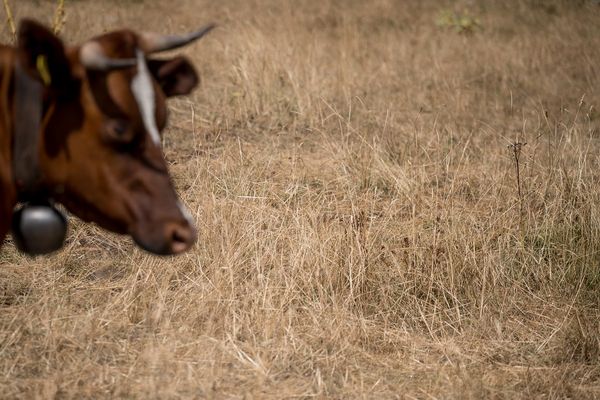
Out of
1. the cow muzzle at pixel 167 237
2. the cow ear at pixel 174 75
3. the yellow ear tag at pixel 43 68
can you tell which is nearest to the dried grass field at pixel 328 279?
the cow muzzle at pixel 167 237

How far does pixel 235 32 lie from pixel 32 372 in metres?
5.69

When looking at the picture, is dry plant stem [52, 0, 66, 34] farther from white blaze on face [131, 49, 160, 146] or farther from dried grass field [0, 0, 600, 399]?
white blaze on face [131, 49, 160, 146]

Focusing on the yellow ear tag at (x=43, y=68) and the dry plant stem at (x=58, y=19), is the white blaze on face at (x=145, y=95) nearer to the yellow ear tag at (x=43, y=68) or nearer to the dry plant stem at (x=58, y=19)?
the yellow ear tag at (x=43, y=68)

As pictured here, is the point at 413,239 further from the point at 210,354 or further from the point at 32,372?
the point at 32,372

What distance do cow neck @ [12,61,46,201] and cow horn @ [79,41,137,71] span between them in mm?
155

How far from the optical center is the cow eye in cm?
250

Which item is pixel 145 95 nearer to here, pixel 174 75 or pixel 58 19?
pixel 174 75

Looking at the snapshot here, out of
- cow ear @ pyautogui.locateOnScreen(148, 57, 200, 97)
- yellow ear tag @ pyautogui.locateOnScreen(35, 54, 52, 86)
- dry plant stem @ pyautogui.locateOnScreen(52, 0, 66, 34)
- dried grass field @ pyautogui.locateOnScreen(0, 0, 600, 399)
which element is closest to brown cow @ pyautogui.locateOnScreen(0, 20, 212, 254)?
yellow ear tag @ pyautogui.locateOnScreen(35, 54, 52, 86)

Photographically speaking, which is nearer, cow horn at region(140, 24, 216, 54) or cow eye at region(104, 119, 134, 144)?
cow eye at region(104, 119, 134, 144)

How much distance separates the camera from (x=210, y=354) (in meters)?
3.49

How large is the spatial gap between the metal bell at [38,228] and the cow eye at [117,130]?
363mm

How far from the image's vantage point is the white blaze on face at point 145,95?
254 centimetres

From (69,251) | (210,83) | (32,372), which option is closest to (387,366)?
(32,372)

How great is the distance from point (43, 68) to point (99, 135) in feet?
0.79
